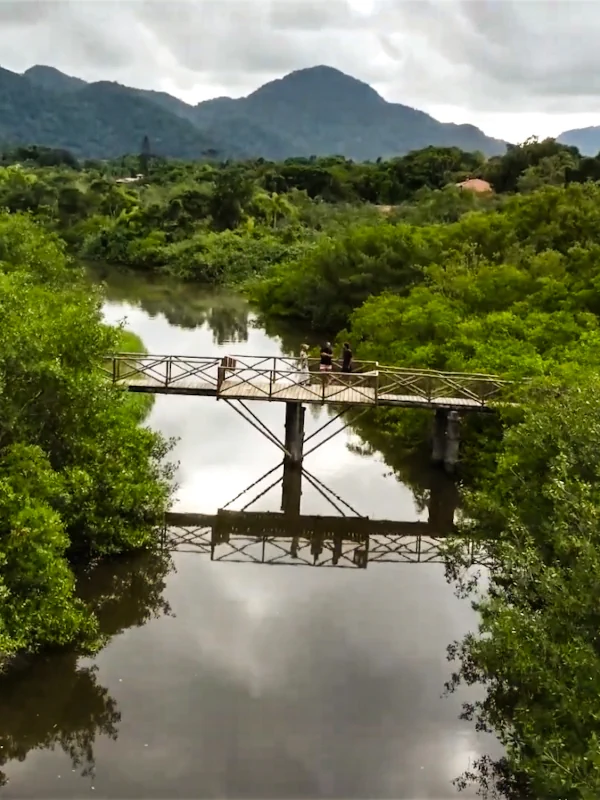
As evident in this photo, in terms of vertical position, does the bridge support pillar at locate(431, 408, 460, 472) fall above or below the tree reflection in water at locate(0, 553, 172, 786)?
above

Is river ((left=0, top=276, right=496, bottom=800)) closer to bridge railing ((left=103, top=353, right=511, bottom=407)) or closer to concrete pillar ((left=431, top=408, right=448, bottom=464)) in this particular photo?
bridge railing ((left=103, top=353, right=511, bottom=407))

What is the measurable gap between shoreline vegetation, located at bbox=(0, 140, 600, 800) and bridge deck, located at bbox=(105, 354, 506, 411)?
51.5 inches

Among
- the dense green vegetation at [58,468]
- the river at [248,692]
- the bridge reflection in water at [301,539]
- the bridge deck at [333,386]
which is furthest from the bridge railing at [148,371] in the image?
the river at [248,692]

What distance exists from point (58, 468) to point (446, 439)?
1335 cm

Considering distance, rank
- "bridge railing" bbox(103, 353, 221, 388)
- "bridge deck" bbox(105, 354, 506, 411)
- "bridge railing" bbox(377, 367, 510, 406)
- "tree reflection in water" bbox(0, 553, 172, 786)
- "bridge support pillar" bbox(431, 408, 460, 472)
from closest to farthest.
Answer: "tree reflection in water" bbox(0, 553, 172, 786) → "bridge railing" bbox(103, 353, 221, 388) → "bridge deck" bbox(105, 354, 506, 411) → "bridge railing" bbox(377, 367, 510, 406) → "bridge support pillar" bbox(431, 408, 460, 472)

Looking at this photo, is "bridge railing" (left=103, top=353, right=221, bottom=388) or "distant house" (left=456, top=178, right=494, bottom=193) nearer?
"bridge railing" (left=103, top=353, right=221, bottom=388)

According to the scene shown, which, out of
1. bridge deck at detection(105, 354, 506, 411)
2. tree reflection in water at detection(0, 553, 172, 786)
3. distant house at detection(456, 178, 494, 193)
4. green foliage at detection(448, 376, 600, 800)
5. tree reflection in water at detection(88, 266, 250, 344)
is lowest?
tree reflection in water at detection(0, 553, 172, 786)

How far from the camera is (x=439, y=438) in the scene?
27.7 m

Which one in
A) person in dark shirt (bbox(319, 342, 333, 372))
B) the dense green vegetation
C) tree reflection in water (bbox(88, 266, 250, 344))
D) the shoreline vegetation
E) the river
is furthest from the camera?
tree reflection in water (bbox(88, 266, 250, 344))

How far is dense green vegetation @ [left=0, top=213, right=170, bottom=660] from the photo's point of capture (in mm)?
14961

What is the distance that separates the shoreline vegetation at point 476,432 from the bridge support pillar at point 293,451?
4778mm

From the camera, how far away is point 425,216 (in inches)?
2559

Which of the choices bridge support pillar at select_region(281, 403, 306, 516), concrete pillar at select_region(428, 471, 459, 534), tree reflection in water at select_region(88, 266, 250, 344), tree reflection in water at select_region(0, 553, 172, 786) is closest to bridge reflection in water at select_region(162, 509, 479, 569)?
concrete pillar at select_region(428, 471, 459, 534)

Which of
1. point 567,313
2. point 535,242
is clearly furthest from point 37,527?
point 535,242
